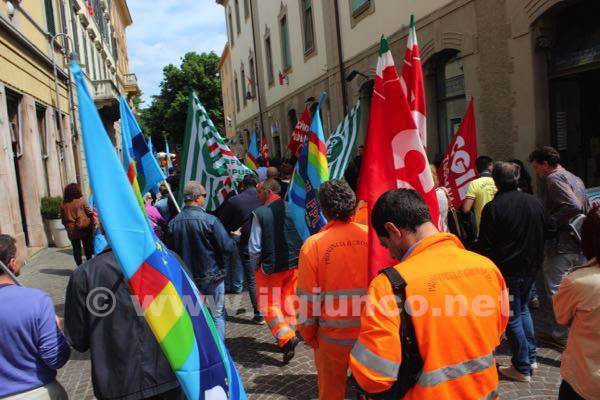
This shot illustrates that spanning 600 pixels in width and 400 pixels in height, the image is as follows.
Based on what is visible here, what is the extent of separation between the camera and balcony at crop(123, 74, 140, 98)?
146 feet

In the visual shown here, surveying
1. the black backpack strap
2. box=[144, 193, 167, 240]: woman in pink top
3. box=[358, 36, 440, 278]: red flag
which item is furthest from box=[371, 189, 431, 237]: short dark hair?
box=[144, 193, 167, 240]: woman in pink top

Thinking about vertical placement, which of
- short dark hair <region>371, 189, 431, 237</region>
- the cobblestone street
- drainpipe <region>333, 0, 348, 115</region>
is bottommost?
the cobblestone street

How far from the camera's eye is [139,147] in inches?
199

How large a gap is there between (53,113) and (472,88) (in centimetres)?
1244

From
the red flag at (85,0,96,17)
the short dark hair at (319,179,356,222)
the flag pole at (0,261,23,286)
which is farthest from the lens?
the red flag at (85,0,96,17)

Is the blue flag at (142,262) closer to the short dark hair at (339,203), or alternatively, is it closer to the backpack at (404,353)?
the backpack at (404,353)

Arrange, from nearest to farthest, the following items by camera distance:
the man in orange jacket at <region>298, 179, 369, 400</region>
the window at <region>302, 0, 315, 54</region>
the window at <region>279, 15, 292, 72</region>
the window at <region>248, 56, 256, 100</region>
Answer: the man in orange jacket at <region>298, 179, 369, 400</region>, the window at <region>302, 0, 315, 54</region>, the window at <region>279, 15, 292, 72</region>, the window at <region>248, 56, 256, 100</region>

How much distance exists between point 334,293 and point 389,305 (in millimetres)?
1198

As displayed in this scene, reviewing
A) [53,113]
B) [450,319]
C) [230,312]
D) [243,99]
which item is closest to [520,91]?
[230,312]

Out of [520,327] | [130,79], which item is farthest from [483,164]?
[130,79]

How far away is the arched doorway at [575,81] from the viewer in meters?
7.09

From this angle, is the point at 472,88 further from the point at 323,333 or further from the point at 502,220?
the point at 323,333

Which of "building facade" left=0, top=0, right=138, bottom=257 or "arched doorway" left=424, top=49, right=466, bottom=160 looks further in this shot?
"building facade" left=0, top=0, right=138, bottom=257

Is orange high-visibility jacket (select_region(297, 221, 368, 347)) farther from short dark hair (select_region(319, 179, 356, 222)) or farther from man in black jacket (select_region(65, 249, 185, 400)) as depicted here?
man in black jacket (select_region(65, 249, 185, 400))
